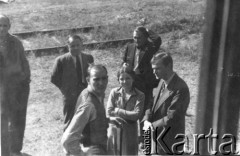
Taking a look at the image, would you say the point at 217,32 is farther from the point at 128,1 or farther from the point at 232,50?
the point at 128,1

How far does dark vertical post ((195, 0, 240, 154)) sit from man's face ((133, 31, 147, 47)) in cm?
265

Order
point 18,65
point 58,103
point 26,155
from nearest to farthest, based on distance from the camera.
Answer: point 18,65 < point 26,155 < point 58,103

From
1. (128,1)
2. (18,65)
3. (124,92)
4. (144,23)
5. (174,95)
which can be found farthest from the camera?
(128,1)

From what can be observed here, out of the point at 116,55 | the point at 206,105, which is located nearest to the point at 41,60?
the point at 116,55

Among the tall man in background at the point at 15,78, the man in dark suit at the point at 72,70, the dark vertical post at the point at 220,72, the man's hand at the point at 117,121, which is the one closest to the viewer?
the dark vertical post at the point at 220,72

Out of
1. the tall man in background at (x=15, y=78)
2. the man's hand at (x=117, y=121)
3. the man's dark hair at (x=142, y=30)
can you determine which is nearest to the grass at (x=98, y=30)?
the tall man in background at (x=15, y=78)

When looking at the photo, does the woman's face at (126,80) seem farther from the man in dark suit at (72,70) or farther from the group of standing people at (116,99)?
the man in dark suit at (72,70)

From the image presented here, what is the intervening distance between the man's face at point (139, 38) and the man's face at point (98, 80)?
1160 mm

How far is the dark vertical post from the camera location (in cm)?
103

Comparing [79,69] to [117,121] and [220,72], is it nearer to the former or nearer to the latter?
[117,121]

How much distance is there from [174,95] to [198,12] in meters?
6.25

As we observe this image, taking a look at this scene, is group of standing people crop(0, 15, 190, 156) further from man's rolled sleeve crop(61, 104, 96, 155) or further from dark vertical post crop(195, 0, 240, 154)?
dark vertical post crop(195, 0, 240, 154)

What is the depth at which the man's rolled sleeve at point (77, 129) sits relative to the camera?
2312 millimetres

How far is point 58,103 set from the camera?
5.62 m
